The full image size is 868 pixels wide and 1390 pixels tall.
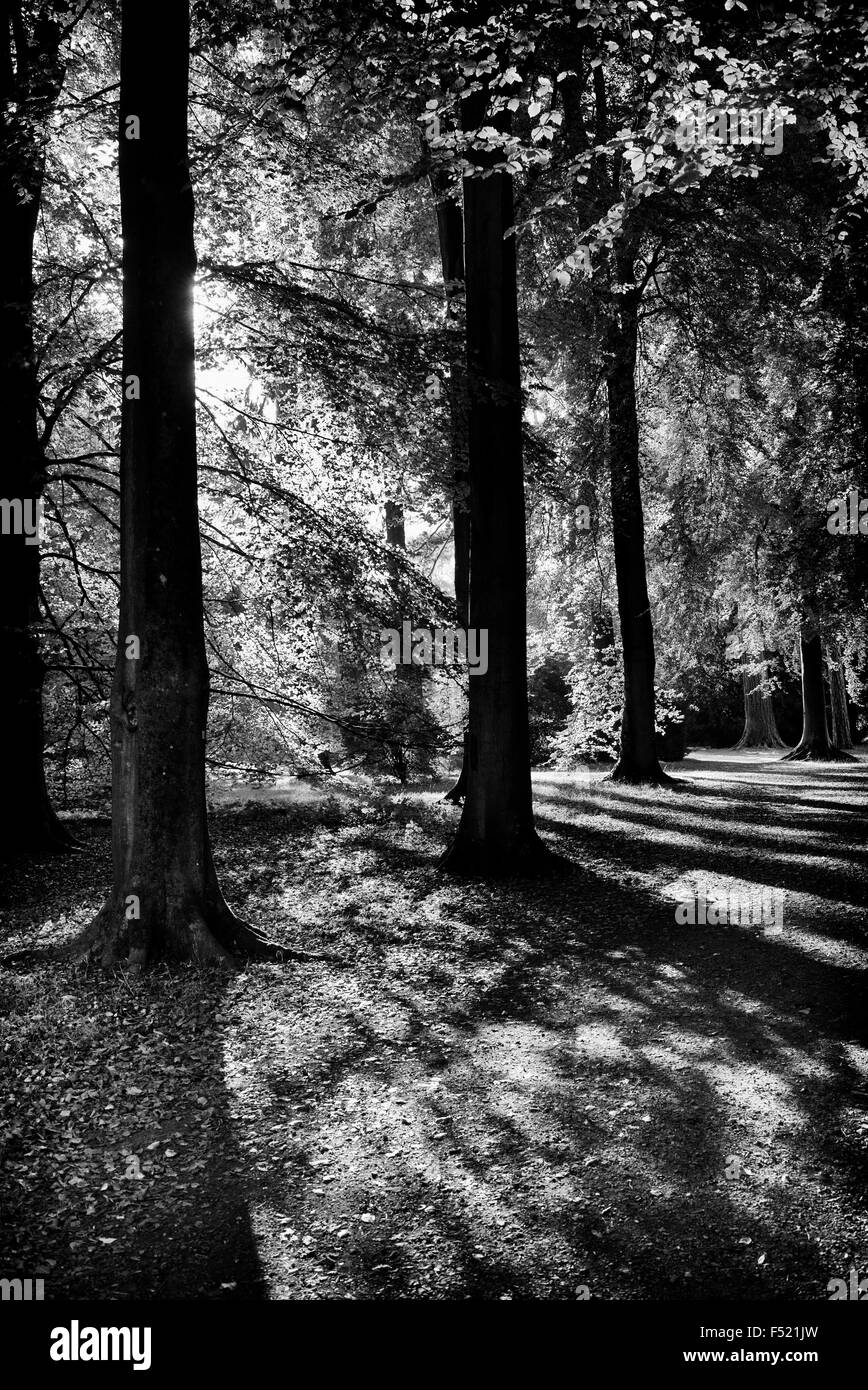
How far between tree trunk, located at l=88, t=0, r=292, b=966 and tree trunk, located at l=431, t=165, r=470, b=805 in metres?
2.29

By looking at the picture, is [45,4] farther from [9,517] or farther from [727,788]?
[727,788]

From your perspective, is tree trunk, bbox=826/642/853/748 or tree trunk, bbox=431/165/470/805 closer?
tree trunk, bbox=431/165/470/805

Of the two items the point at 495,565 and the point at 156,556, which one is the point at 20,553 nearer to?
the point at 156,556

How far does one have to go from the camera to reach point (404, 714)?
464 inches

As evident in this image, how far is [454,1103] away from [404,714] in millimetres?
7019

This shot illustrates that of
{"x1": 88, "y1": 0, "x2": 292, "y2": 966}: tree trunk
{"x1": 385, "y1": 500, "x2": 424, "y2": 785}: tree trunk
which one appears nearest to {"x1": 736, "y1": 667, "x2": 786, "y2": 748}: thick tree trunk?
{"x1": 385, "y1": 500, "x2": 424, "y2": 785}: tree trunk

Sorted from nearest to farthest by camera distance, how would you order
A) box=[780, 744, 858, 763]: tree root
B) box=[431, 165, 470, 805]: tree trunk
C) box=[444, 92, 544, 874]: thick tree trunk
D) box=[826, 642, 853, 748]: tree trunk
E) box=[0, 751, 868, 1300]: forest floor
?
box=[0, 751, 868, 1300]: forest floor → box=[431, 165, 470, 805]: tree trunk → box=[444, 92, 544, 874]: thick tree trunk → box=[780, 744, 858, 763]: tree root → box=[826, 642, 853, 748]: tree trunk

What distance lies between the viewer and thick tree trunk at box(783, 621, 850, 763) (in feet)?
79.3

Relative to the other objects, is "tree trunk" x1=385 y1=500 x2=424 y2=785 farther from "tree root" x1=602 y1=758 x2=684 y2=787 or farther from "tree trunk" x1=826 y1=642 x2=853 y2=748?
"tree trunk" x1=826 y1=642 x2=853 y2=748

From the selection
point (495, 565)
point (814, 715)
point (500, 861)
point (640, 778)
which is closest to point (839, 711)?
point (814, 715)

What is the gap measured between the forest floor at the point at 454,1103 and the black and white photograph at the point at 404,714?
32 millimetres

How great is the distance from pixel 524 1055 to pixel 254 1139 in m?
1.72

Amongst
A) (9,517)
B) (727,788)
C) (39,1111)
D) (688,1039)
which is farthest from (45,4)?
(727,788)

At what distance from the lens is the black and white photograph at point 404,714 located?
151 inches
